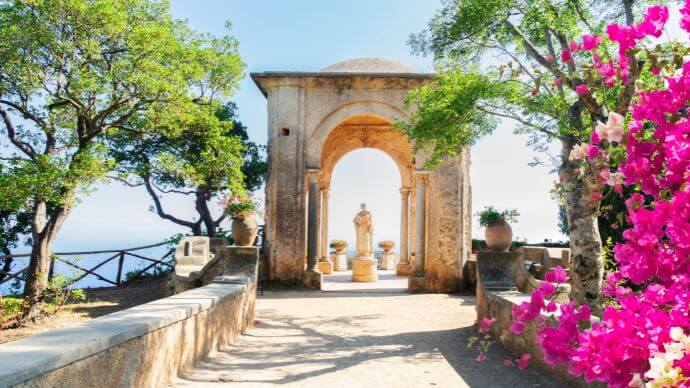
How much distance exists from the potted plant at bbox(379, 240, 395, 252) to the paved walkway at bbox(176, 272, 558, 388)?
38.8 ft

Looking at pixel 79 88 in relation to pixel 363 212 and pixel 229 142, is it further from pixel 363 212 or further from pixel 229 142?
pixel 363 212

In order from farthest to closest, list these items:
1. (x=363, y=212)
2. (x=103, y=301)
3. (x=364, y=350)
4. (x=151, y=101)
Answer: (x=363, y=212)
(x=103, y=301)
(x=151, y=101)
(x=364, y=350)

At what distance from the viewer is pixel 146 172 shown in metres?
11.8

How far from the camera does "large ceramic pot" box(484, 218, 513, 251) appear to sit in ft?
27.2

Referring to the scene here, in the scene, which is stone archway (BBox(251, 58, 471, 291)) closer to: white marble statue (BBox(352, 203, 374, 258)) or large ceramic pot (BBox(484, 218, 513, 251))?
white marble statue (BBox(352, 203, 374, 258))

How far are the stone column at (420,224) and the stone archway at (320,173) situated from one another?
0.03m

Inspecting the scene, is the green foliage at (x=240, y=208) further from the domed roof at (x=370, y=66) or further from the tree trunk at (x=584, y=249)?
the domed roof at (x=370, y=66)

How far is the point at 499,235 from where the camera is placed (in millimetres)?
8289

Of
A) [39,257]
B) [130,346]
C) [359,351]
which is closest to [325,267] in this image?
[39,257]

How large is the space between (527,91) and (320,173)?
660cm

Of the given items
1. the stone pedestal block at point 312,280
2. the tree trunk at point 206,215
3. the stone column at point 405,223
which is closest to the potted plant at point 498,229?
the stone pedestal block at point 312,280

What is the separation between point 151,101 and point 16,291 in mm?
7613

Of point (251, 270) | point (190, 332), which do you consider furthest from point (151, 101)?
point (190, 332)

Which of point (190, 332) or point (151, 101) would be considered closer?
point (190, 332)
